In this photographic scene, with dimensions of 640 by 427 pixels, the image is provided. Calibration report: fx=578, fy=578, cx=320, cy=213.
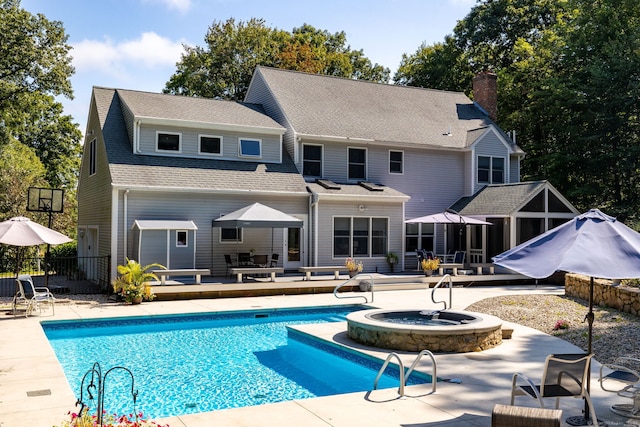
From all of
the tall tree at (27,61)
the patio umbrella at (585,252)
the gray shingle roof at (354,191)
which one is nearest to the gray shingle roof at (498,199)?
the gray shingle roof at (354,191)

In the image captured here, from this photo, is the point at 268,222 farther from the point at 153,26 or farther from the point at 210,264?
the point at 153,26

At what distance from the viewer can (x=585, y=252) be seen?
608 cm

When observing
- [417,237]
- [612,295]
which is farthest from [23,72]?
[612,295]

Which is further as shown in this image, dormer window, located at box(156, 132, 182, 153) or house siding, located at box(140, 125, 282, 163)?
dormer window, located at box(156, 132, 182, 153)

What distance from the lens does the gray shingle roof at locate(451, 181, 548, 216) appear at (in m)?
23.9

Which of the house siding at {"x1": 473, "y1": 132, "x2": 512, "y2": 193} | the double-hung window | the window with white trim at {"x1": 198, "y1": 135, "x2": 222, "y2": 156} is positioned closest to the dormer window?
the window with white trim at {"x1": 198, "y1": 135, "x2": 222, "y2": 156}

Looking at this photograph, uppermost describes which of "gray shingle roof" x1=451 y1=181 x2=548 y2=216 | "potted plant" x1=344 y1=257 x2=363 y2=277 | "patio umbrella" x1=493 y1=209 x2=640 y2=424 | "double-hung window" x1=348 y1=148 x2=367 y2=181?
"double-hung window" x1=348 y1=148 x2=367 y2=181

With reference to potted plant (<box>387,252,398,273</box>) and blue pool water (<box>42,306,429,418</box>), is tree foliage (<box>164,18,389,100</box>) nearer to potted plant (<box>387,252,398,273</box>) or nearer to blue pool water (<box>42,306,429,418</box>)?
potted plant (<box>387,252,398,273</box>)

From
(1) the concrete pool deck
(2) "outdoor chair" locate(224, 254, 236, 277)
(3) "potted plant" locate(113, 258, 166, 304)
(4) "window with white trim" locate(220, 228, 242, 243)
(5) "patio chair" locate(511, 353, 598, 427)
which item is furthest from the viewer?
(4) "window with white trim" locate(220, 228, 242, 243)

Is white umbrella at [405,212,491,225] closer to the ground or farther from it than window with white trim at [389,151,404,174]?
closer to the ground

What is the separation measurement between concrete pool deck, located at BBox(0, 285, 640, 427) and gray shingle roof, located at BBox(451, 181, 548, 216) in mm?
12395

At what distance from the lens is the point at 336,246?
75.8ft

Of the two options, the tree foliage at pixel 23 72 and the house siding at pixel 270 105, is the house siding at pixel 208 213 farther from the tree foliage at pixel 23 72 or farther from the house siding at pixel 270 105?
the tree foliage at pixel 23 72

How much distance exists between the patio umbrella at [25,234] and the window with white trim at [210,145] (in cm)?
852
